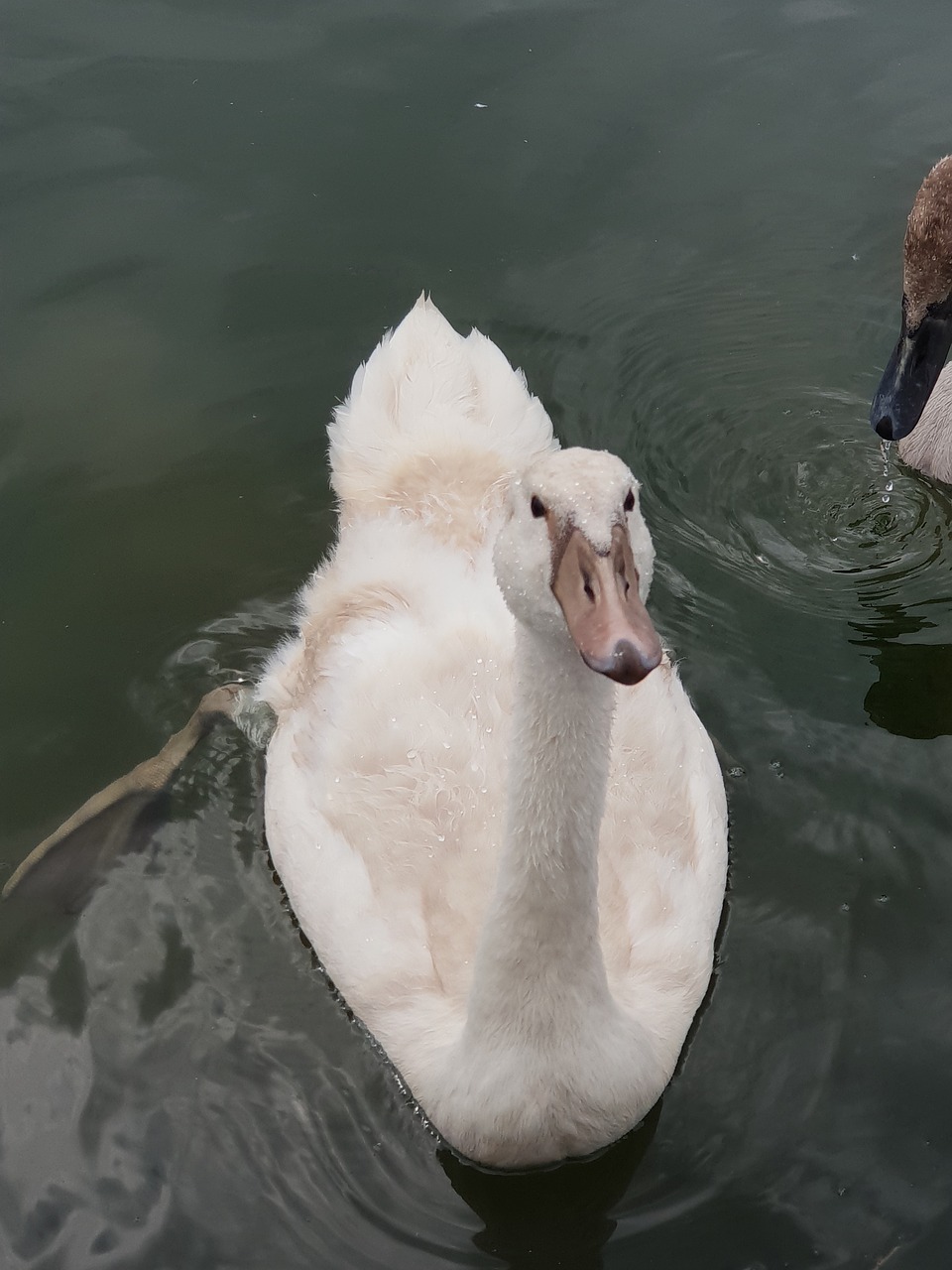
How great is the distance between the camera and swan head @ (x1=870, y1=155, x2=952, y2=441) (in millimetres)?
5938

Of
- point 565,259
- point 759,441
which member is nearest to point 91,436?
point 565,259

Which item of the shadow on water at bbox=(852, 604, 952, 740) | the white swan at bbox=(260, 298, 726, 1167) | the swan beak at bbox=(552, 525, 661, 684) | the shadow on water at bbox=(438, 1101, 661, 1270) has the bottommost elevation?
the shadow on water at bbox=(438, 1101, 661, 1270)

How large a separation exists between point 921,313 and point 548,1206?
3944 mm

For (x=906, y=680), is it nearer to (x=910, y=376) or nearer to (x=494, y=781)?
(x=910, y=376)

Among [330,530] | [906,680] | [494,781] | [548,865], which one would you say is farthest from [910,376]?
[548,865]

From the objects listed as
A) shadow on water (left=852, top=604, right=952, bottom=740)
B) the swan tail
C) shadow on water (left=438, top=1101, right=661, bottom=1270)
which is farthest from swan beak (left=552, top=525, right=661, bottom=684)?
shadow on water (left=852, top=604, right=952, bottom=740)

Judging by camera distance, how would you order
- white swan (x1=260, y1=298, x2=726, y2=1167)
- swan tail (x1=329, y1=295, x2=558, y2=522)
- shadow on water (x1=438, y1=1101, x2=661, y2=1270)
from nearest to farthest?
1. white swan (x1=260, y1=298, x2=726, y2=1167)
2. shadow on water (x1=438, y1=1101, x2=661, y2=1270)
3. swan tail (x1=329, y1=295, x2=558, y2=522)

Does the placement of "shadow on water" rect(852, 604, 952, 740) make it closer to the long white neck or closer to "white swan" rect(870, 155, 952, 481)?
"white swan" rect(870, 155, 952, 481)

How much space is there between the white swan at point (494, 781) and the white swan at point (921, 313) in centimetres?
147

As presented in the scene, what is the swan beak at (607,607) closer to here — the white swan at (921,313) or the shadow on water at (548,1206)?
the shadow on water at (548,1206)

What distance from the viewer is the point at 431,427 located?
573cm

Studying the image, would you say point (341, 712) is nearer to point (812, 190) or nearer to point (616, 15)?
point (812, 190)

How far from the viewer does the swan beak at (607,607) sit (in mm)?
2932

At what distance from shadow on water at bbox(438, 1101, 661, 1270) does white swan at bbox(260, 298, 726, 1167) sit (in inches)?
5.2
